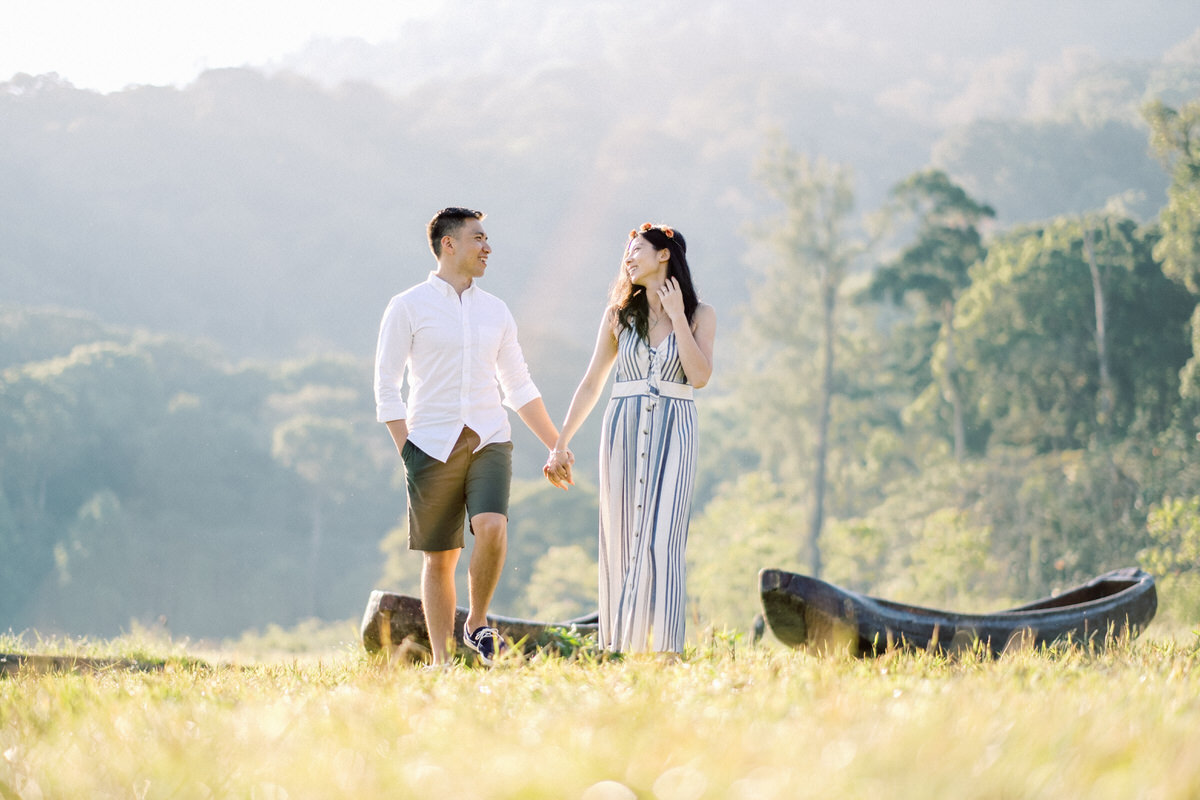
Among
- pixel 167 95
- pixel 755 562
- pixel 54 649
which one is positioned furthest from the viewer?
pixel 167 95

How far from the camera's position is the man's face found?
5.39 meters

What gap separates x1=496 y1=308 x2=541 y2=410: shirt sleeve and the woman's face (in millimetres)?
790

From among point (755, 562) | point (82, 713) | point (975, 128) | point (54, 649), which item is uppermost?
point (975, 128)

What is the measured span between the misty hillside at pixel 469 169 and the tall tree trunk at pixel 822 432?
104 ft

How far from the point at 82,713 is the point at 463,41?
507 ft

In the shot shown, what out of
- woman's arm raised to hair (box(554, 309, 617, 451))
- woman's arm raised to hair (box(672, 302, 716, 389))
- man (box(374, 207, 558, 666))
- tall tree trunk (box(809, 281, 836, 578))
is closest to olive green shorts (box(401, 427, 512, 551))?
man (box(374, 207, 558, 666))

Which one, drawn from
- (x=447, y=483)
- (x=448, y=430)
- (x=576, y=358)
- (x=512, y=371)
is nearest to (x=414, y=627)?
(x=447, y=483)

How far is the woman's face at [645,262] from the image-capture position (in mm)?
4957

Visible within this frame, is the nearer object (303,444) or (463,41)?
(303,444)

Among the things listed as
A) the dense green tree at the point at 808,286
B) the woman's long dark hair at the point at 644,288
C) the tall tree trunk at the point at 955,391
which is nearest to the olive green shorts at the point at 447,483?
the woman's long dark hair at the point at 644,288

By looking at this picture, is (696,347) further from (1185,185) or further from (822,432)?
(822,432)

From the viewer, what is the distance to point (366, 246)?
85.6m

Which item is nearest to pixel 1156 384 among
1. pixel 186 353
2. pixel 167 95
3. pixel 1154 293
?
pixel 1154 293

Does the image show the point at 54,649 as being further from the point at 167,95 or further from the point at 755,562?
the point at 167,95
